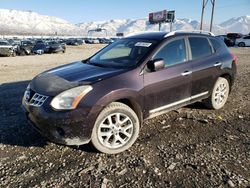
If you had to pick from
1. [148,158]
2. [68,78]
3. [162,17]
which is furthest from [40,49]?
[162,17]

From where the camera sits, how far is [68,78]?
13.3 feet

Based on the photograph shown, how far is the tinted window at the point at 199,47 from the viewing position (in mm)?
5086

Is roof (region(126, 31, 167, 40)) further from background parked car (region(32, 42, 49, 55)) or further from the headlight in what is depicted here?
background parked car (region(32, 42, 49, 55))

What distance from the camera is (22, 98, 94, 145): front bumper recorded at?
3518 millimetres

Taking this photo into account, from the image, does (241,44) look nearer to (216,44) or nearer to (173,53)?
(216,44)

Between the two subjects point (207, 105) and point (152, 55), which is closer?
point (152, 55)

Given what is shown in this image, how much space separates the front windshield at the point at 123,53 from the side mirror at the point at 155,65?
218 millimetres

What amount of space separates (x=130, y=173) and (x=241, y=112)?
3.49 m

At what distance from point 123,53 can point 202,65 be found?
5.12 ft

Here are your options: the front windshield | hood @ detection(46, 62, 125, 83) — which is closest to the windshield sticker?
the front windshield

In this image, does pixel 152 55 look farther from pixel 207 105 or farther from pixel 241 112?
pixel 241 112

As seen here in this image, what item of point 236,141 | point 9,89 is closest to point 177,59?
point 236,141

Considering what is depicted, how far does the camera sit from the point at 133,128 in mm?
4062

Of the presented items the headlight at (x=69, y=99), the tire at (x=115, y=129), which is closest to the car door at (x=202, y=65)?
the tire at (x=115, y=129)
